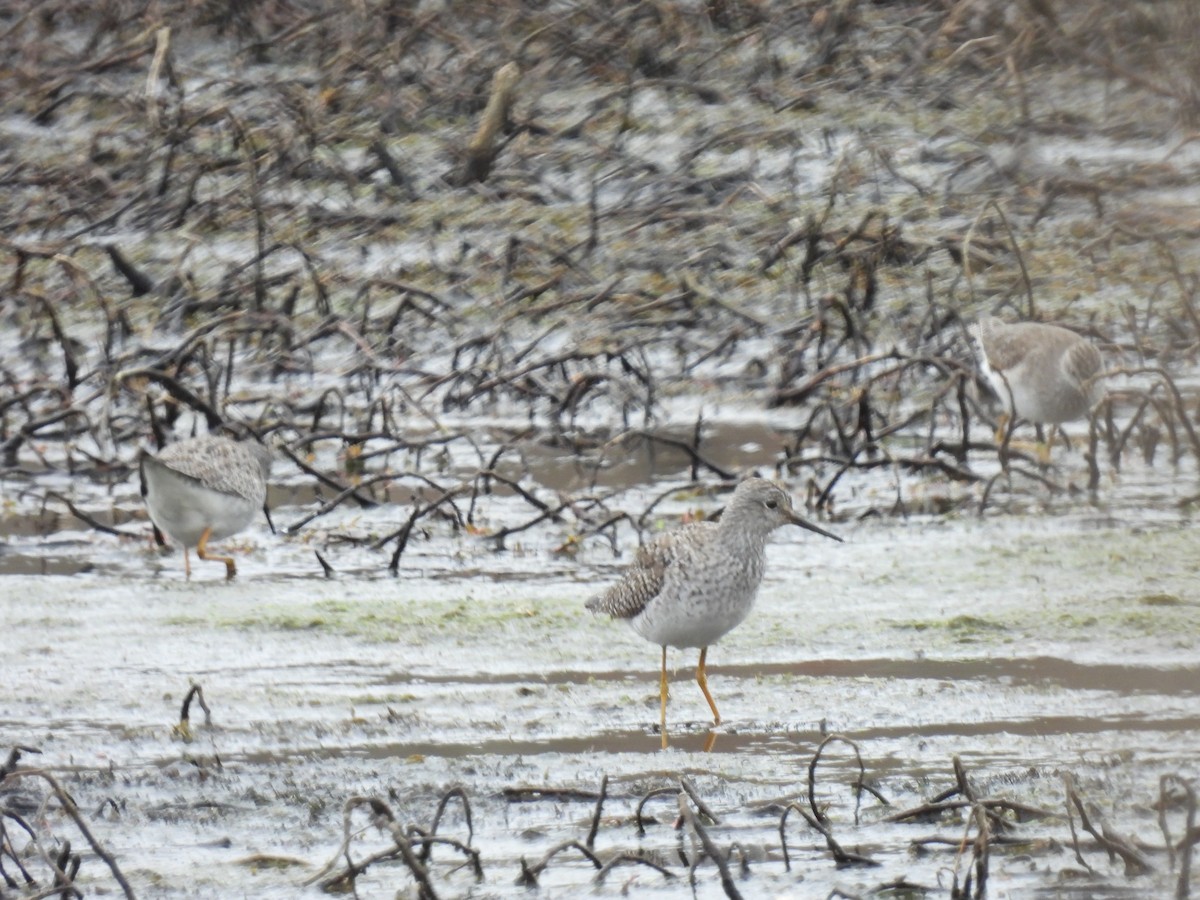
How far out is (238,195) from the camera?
1422 centimetres

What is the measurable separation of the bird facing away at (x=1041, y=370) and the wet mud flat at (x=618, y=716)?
4.08 feet

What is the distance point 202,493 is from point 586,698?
2532mm

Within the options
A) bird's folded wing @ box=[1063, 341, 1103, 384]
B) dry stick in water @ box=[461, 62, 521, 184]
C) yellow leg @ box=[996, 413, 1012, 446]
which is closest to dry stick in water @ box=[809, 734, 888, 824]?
bird's folded wing @ box=[1063, 341, 1103, 384]

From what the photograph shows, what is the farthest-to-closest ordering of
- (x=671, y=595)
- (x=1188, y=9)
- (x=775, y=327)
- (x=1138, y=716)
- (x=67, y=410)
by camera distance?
(x=775, y=327), (x=67, y=410), (x=671, y=595), (x=1138, y=716), (x=1188, y=9)

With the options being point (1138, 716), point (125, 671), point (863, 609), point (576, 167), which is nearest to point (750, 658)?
point (863, 609)

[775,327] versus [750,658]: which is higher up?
[775,327]

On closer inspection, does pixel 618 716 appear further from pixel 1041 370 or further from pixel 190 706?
pixel 1041 370

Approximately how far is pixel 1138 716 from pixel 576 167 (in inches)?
343

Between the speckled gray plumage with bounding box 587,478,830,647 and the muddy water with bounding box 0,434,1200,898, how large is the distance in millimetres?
284

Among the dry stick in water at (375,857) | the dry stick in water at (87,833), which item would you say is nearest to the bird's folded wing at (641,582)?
the dry stick in water at (375,857)

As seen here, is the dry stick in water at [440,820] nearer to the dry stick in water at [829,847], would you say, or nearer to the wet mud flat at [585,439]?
the wet mud flat at [585,439]

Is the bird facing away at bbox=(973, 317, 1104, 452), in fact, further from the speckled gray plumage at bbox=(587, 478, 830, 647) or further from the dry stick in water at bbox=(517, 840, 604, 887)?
the dry stick in water at bbox=(517, 840, 604, 887)

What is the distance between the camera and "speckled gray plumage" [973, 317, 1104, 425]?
10.3 metres

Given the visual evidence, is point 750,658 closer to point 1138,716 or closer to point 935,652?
point 935,652
